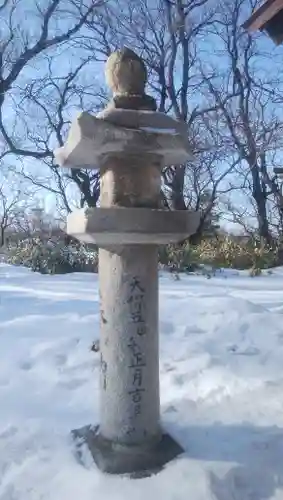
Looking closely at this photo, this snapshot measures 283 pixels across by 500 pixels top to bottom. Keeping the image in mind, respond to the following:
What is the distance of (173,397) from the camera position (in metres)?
3.24

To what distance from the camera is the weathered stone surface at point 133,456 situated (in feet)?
7.53

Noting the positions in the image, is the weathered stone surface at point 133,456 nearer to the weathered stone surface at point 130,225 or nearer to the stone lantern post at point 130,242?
the stone lantern post at point 130,242

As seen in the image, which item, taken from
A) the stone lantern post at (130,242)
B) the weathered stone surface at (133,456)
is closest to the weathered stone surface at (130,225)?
the stone lantern post at (130,242)

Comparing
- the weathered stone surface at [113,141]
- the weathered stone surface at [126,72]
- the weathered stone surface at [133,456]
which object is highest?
the weathered stone surface at [126,72]

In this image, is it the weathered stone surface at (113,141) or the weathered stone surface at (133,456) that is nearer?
the weathered stone surface at (113,141)

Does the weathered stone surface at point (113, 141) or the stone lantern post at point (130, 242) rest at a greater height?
the weathered stone surface at point (113, 141)

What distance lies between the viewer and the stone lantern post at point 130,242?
2219 millimetres

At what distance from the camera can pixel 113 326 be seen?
238 cm

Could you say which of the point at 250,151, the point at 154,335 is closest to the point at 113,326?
the point at 154,335

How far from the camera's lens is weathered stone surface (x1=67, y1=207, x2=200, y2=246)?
7.21ft

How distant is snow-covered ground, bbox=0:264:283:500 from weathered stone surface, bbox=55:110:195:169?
150 cm

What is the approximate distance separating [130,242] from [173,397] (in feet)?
4.66

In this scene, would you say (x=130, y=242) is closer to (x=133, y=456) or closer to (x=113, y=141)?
(x=113, y=141)

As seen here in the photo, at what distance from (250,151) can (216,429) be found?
13.1 m
